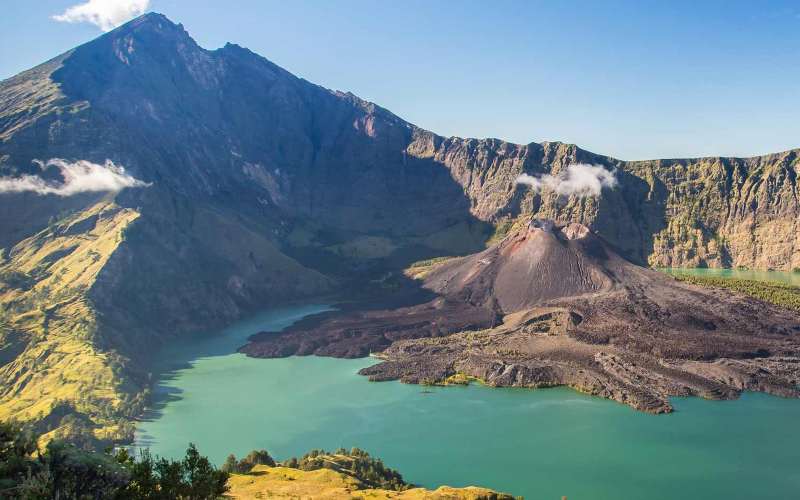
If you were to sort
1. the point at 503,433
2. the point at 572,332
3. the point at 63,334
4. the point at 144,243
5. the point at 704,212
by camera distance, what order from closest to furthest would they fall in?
the point at 503,433
the point at 63,334
the point at 572,332
the point at 144,243
the point at 704,212

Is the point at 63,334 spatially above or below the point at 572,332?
above

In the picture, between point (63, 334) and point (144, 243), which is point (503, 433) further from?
point (144, 243)

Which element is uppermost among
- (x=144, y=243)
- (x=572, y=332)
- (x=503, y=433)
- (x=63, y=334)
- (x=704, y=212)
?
(x=704, y=212)

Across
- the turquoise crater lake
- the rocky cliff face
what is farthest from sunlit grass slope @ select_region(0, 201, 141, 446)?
the rocky cliff face

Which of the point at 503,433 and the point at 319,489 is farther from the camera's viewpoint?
the point at 503,433

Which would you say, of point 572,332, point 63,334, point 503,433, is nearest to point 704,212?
point 572,332

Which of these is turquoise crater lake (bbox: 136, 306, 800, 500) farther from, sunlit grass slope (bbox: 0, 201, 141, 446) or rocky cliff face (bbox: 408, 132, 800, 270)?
rocky cliff face (bbox: 408, 132, 800, 270)

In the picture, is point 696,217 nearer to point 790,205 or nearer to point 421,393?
point 790,205
